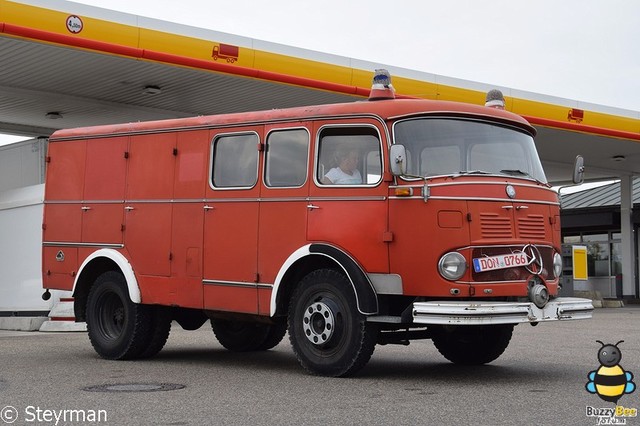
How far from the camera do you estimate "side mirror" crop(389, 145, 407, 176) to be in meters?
9.09

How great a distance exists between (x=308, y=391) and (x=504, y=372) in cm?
264

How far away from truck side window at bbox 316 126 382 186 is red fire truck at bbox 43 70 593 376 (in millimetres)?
14

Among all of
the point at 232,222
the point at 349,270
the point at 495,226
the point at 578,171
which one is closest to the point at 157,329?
the point at 232,222

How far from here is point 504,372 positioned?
10.3 meters

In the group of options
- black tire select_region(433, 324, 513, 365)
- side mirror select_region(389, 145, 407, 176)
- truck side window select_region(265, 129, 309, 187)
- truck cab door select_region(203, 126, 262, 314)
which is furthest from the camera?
black tire select_region(433, 324, 513, 365)

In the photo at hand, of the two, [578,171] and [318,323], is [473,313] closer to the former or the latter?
[318,323]

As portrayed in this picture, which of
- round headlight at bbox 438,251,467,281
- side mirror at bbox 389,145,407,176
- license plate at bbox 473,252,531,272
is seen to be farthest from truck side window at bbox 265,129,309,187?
license plate at bbox 473,252,531,272

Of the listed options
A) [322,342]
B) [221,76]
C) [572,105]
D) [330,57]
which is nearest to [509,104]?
[572,105]

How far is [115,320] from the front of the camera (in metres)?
12.0

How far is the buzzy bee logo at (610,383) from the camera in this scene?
707 cm

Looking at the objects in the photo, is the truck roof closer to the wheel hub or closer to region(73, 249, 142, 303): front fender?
region(73, 249, 142, 303): front fender

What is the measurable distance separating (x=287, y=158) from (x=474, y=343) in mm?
2968

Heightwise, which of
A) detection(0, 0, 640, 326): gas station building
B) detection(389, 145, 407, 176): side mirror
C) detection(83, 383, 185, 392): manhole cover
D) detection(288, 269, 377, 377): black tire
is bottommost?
detection(83, 383, 185, 392): manhole cover

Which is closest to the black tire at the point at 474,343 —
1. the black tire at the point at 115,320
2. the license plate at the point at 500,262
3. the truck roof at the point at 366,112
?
the license plate at the point at 500,262
